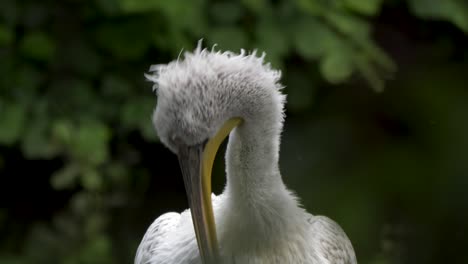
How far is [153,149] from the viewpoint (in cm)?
341

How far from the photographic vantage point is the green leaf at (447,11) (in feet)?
9.37

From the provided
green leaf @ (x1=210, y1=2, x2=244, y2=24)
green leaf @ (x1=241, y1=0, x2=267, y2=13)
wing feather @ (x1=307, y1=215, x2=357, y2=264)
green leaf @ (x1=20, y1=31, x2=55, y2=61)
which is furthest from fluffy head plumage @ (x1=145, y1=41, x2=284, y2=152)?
green leaf @ (x1=20, y1=31, x2=55, y2=61)

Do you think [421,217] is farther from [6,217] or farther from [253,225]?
[6,217]

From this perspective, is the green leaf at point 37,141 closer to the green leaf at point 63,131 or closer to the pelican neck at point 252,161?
the green leaf at point 63,131

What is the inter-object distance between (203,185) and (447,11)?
1.41 metres

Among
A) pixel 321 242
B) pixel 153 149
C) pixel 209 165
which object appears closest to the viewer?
pixel 209 165

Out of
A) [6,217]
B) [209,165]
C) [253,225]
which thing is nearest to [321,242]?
[253,225]

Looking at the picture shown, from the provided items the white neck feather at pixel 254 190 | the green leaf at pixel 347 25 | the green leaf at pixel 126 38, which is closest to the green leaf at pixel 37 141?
the green leaf at pixel 126 38

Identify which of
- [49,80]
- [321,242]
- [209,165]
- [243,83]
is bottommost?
[321,242]

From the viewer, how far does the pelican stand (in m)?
1.71

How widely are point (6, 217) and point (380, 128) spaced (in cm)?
150

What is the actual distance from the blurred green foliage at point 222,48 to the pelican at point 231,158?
764 mm

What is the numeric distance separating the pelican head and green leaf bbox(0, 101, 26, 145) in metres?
1.29

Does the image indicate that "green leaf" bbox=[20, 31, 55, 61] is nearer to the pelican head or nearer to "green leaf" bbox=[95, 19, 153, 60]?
"green leaf" bbox=[95, 19, 153, 60]
